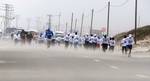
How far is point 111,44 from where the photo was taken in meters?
46.6

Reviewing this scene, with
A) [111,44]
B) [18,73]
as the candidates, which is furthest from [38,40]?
[18,73]

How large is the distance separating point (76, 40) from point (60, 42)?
20.5 m

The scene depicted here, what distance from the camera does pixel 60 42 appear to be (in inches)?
2773

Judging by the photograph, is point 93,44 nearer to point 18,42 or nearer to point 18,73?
point 18,42

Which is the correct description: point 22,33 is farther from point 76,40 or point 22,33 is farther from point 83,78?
point 83,78

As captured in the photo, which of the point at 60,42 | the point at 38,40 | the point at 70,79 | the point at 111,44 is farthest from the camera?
the point at 60,42

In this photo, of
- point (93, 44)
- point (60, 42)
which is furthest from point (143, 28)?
point (93, 44)

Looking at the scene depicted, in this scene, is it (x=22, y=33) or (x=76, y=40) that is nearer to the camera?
(x=76, y=40)

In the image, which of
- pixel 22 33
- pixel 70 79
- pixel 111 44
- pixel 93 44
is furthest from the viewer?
pixel 22 33

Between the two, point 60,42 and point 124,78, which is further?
point 60,42

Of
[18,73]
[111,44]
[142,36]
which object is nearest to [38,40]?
[111,44]

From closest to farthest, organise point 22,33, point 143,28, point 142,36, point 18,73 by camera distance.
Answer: point 18,73 → point 22,33 → point 142,36 → point 143,28

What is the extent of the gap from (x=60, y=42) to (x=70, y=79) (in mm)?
53134

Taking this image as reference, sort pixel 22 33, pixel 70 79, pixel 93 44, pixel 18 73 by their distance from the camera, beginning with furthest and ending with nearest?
1. pixel 22 33
2. pixel 93 44
3. pixel 18 73
4. pixel 70 79
